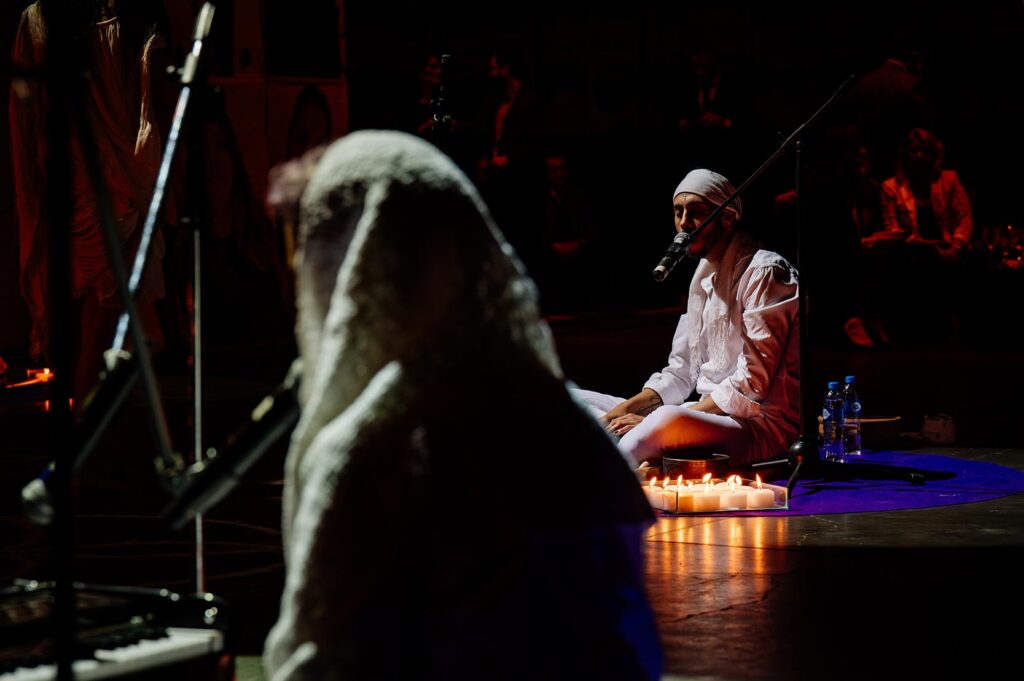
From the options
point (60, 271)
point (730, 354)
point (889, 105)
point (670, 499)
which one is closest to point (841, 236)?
point (889, 105)

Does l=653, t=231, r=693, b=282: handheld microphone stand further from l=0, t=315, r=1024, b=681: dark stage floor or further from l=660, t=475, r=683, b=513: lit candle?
l=0, t=315, r=1024, b=681: dark stage floor

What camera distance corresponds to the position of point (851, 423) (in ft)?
26.4

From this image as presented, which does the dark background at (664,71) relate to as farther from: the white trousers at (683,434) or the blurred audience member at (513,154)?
the white trousers at (683,434)

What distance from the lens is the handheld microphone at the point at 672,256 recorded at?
6402 millimetres

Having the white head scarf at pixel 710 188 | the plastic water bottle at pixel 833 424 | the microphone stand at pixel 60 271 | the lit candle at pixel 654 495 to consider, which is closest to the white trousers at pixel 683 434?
the lit candle at pixel 654 495

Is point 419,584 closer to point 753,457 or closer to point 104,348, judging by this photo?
point 753,457

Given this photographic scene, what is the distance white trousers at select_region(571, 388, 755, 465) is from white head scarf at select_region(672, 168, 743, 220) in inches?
38.6

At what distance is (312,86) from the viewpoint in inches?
533

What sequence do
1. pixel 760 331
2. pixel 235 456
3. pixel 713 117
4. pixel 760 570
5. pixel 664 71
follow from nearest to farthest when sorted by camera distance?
pixel 235 456 → pixel 760 570 → pixel 760 331 → pixel 713 117 → pixel 664 71

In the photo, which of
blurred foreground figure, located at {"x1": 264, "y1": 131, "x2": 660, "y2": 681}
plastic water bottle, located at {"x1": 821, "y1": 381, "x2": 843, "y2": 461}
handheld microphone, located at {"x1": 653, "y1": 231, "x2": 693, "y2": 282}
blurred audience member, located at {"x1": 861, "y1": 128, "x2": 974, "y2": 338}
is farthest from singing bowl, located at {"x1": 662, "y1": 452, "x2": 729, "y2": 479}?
blurred audience member, located at {"x1": 861, "y1": 128, "x2": 974, "y2": 338}

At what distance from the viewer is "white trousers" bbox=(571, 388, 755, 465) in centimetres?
693

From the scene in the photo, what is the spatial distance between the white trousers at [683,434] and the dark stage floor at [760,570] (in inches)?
24.0

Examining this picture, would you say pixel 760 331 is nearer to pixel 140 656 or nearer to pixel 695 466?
pixel 695 466

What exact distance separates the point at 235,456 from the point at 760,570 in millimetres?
3533
